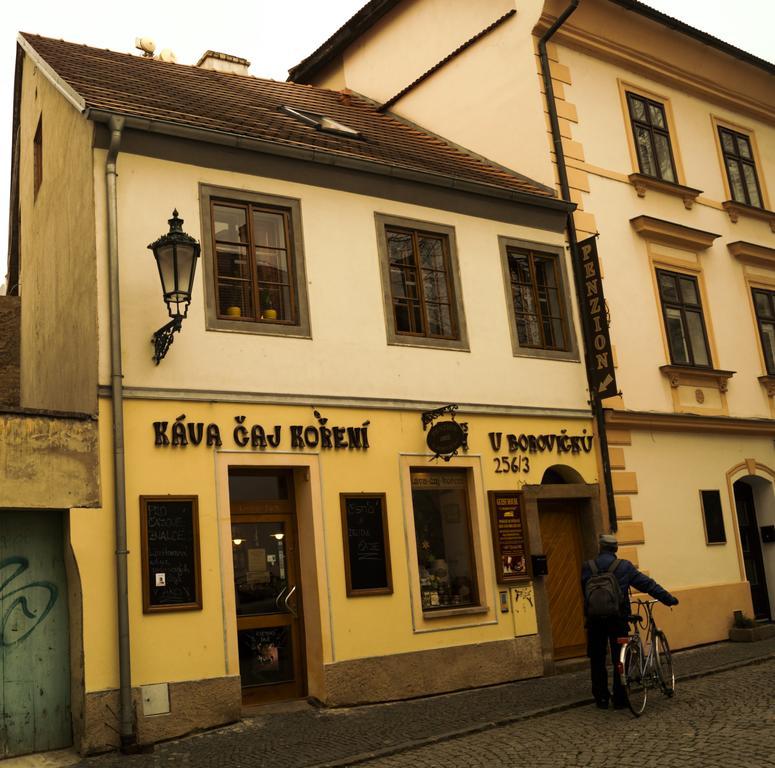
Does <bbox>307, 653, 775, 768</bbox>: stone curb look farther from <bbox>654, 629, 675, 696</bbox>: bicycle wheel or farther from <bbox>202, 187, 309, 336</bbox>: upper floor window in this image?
<bbox>202, 187, 309, 336</bbox>: upper floor window

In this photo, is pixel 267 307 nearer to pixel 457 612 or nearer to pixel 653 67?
pixel 457 612

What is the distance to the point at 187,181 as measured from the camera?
34.7 feet

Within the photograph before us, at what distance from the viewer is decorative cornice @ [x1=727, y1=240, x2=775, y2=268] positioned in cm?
1639

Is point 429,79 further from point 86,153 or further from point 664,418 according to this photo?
point 86,153

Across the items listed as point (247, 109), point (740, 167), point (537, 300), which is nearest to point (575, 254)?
point (537, 300)

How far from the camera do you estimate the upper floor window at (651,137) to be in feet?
51.9

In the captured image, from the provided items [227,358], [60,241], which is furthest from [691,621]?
[60,241]

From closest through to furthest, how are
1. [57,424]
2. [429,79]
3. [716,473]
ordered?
1. [57,424]
2. [716,473]
3. [429,79]

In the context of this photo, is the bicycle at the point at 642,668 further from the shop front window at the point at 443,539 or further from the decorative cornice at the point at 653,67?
the decorative cornice at the point at 653,67

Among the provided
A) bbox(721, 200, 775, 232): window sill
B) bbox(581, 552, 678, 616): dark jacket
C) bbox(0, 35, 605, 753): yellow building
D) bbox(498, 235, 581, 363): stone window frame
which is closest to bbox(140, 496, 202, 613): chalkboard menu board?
bbox(0, 35, 605, 753): yellow building

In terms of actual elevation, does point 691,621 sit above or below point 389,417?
below

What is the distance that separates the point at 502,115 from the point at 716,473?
655 centimetres

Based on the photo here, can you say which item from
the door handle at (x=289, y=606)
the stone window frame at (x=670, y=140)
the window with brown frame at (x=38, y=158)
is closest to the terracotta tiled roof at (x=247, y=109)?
the window with brown frame at (x=38, y=158)

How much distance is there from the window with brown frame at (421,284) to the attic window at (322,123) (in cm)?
228
